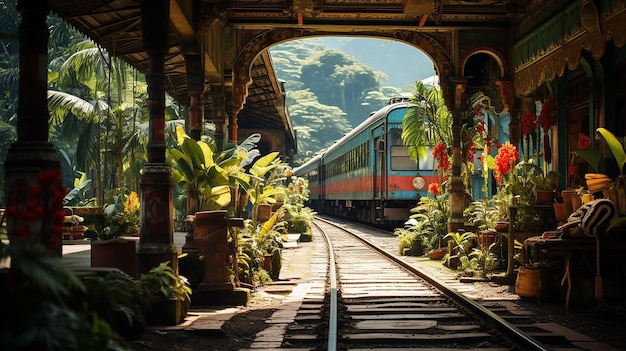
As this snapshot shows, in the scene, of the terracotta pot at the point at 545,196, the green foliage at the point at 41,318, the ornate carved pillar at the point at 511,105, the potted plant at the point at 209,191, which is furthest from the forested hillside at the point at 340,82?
the green foliage at the point at 41,318

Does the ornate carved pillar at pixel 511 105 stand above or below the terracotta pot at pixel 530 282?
above

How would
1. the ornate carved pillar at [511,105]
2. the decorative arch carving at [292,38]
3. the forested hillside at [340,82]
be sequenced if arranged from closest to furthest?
the ornate carved pillar at [511,105]
the decorative arch carving at [292,38]
the forested hillside at [340,82]

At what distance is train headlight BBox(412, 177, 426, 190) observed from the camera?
814 inches

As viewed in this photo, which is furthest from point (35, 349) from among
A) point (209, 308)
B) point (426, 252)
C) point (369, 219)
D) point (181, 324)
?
point (369, 219)

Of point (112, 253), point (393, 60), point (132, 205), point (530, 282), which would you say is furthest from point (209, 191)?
point (393, 60)

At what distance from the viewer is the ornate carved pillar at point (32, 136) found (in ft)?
16.2

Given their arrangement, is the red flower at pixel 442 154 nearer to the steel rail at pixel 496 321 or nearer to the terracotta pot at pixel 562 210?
the steel rail at pixel 496 321

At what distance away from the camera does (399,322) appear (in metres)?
7.12

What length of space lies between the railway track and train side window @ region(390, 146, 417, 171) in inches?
376

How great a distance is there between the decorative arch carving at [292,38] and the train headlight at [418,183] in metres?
6.88

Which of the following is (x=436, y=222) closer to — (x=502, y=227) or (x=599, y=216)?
(x=502, y=227)

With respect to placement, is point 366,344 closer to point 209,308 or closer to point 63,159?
point 209,308

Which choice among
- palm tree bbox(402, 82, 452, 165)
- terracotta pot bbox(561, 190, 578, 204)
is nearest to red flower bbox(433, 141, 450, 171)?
palm tree bbox(402, 82, 452, 165)

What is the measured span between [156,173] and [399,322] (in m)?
2.65
